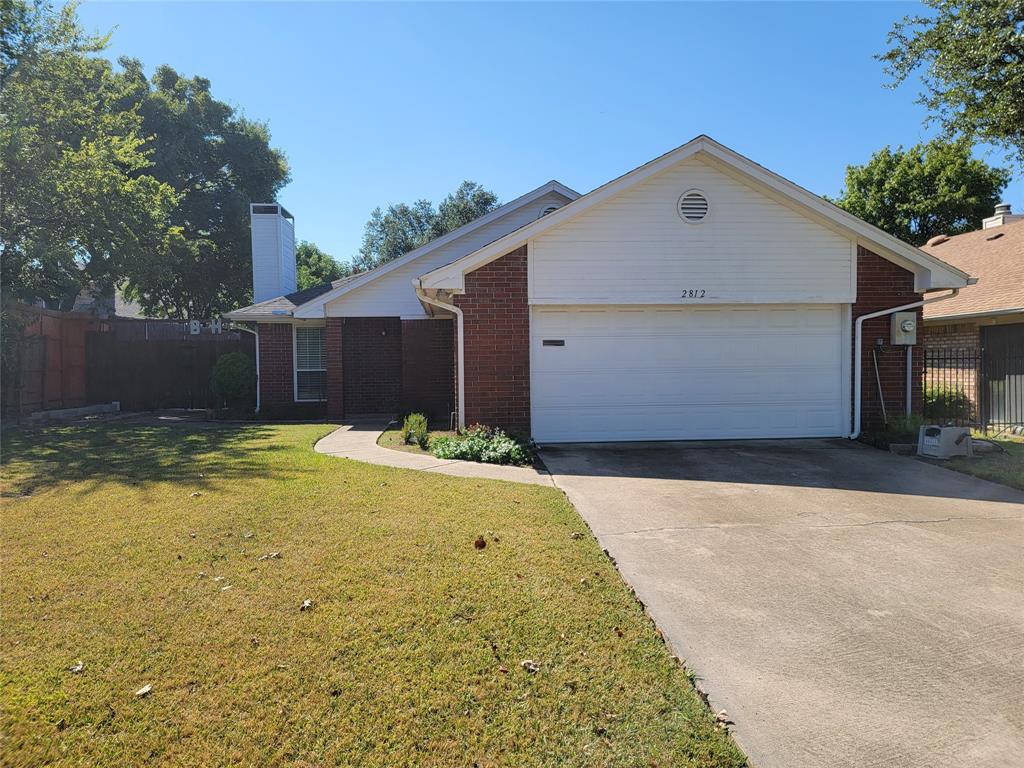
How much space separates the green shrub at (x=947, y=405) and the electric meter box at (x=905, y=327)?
2.88 m

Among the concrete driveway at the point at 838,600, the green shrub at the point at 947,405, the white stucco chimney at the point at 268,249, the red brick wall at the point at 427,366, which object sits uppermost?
the white stucco chimney at the point at 268,249

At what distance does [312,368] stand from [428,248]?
4.59m

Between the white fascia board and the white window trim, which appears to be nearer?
the white fascia board

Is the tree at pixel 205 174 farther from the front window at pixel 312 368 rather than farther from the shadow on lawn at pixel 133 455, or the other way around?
the shadow on lawn at pixel 133 455

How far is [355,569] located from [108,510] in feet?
11.2

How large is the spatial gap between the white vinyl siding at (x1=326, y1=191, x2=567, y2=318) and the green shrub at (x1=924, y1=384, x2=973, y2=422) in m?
9.36

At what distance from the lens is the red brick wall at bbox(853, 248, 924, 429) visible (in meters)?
10.7

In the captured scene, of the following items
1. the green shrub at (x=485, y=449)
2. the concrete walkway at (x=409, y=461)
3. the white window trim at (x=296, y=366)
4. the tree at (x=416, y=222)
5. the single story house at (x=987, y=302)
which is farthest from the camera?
the tree at (x=416, y=222)

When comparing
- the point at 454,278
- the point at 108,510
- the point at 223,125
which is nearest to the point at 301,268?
the point at 223,125

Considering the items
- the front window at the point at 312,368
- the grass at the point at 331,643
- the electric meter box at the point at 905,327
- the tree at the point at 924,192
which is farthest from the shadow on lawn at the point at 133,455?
the tree at the point at 924,192

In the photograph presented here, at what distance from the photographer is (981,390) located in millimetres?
13977

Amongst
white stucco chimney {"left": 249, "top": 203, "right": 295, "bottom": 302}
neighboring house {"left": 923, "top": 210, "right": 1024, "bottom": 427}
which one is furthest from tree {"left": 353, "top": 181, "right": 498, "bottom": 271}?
neighboring house {"left": 923, "top": 210, "right": 1024, "bottom": 427}

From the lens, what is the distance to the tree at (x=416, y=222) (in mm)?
39844

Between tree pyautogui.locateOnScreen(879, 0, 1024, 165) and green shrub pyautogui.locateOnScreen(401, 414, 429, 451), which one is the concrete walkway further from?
tree pyautogui.locateOnScreen(879, 0, 1024, 165)
